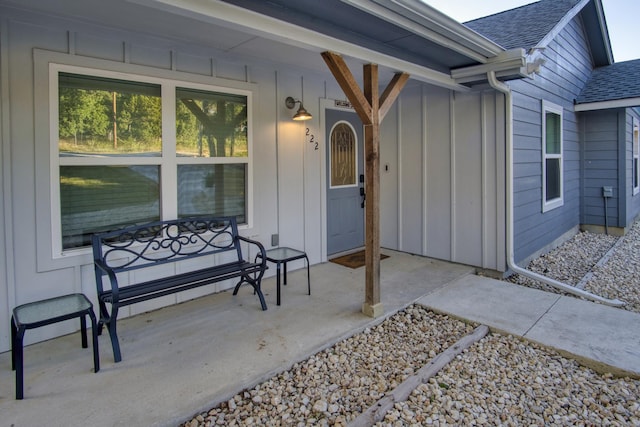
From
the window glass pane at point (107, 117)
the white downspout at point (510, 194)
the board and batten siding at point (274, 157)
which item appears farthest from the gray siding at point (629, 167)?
the window glass pane at point (107, 117)

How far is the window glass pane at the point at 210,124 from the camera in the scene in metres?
3.54

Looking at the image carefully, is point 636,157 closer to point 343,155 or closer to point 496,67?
point 496,67

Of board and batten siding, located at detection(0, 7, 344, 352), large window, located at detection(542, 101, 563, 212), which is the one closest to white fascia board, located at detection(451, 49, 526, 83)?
large window, located at detection(542, 101, 563, 212)

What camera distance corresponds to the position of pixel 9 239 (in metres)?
2.67

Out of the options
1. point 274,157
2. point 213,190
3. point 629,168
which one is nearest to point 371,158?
point 274,157

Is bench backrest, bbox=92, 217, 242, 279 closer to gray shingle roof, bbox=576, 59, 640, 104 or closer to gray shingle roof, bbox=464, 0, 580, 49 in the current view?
gray shingle roof, bbox=464, 0, 580, 49

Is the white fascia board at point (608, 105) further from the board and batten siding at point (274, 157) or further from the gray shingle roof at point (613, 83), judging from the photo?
the board and batten siding at point (274, 157)

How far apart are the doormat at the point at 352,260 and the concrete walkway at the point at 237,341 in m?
0.44

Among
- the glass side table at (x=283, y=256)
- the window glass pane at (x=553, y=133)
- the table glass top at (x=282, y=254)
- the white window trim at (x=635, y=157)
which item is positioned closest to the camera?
the glass side table at (x=283, y=256)

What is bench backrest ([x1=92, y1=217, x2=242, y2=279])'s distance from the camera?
305 cm

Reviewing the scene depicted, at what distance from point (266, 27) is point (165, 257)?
2.07 meters

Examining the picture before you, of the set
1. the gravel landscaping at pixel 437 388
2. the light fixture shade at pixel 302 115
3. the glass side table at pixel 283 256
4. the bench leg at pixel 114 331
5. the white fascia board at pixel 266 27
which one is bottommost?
the gravel landscaping at pixel 437 388

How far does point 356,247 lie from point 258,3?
3697 mm

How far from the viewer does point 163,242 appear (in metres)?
3.38
